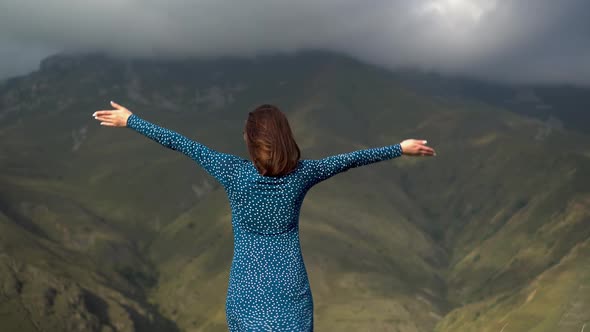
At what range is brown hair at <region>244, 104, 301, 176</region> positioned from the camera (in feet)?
27.3

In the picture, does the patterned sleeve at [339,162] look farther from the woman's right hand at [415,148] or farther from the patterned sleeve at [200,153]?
the patterned sleeve at [200,153]

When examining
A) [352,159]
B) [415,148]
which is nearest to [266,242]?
[352,159]

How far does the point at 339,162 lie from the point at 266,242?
4.61 ft

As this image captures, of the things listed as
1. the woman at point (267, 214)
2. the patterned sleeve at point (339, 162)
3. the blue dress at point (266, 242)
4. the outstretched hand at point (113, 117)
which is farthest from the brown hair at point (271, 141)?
the outstretched hand at point (113, 117)

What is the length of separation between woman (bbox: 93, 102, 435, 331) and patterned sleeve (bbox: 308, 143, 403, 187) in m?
0.01

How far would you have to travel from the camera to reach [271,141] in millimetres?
8297

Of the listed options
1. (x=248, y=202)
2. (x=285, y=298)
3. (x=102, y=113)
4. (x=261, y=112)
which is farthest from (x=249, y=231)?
(x=102, y=113)

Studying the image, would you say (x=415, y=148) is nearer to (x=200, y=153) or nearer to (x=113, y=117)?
(x=200, y=153)

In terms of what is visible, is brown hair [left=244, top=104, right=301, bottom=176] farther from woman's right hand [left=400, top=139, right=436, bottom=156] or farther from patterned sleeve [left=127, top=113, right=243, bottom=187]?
woman's right hand [left=400, top=139, right=436, bottom=156]

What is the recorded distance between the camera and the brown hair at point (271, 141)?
8328 mm

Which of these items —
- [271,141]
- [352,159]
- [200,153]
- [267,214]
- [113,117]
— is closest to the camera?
[271,141]

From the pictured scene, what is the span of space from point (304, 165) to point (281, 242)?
3.36ft

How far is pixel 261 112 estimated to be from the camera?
8492mm

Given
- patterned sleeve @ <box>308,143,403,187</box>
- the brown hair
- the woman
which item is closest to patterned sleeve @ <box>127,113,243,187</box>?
the woman
